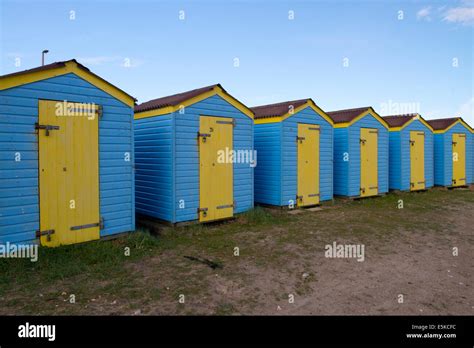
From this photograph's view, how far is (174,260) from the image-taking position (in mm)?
6414

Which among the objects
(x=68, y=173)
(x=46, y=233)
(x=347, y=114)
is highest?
(x=347, y=114)

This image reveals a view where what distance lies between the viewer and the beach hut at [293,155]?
36.6 feet

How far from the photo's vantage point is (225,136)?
31.2ft

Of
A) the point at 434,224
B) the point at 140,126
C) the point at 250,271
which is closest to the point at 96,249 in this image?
the point at 250,271

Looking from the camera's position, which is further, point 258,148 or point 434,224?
point 258,148

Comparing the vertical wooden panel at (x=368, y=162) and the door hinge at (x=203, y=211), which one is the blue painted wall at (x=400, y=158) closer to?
the vertical wooden panel at (x=368, y=162)

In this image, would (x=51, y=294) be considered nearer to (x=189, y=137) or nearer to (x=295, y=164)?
(x=189, y=137)

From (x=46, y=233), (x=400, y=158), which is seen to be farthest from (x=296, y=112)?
(x=46, y=233)

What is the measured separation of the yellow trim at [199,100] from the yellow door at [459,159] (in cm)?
1369

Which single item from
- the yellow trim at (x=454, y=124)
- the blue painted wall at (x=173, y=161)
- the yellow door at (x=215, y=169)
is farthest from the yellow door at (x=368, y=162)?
the yellow door at (x=215, y=169)

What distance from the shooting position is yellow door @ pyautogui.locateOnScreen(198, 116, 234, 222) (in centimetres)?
902

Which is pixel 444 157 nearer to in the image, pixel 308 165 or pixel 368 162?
pixel 368 162

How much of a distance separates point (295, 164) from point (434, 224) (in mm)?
4252

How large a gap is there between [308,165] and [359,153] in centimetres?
309
